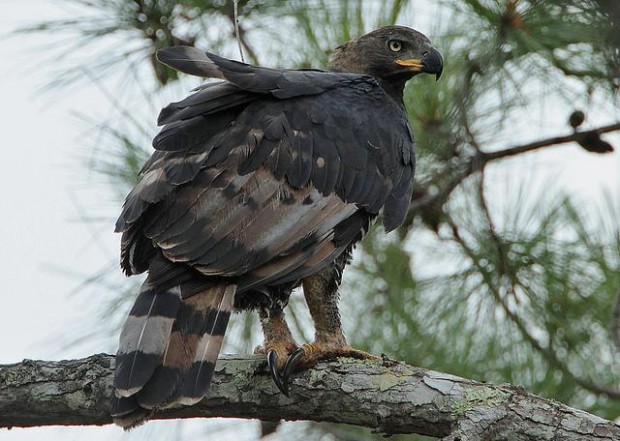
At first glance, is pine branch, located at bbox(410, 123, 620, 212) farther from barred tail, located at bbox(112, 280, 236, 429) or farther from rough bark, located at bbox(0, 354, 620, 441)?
barred tail, located at bbox(112, 280, 236, 429)

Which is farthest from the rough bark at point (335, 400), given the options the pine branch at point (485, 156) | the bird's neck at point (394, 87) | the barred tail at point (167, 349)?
the pine branch at point (485, 156)

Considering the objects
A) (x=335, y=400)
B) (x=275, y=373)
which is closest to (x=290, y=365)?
(x=275, y=373)

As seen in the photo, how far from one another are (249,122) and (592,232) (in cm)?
230

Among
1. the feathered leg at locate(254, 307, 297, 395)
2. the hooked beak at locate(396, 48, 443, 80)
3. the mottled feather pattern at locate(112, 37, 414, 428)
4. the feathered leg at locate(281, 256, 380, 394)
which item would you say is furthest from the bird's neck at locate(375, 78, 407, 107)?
the feathered leg at locate(254, 307, 297, 395)

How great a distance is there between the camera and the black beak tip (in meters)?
4.88

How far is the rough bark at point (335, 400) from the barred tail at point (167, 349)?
0.90 ft

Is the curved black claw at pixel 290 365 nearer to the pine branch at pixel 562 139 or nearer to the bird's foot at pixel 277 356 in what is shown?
the bird's foot at pixel 277 356

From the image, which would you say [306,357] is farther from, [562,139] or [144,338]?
[562,139]

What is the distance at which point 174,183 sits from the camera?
3734 mm

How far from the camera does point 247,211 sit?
12.3ft

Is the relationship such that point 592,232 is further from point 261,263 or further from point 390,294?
point 261,263

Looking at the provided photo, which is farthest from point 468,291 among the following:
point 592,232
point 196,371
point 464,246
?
point 196,371

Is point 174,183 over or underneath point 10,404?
over

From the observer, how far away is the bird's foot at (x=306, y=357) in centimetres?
373
